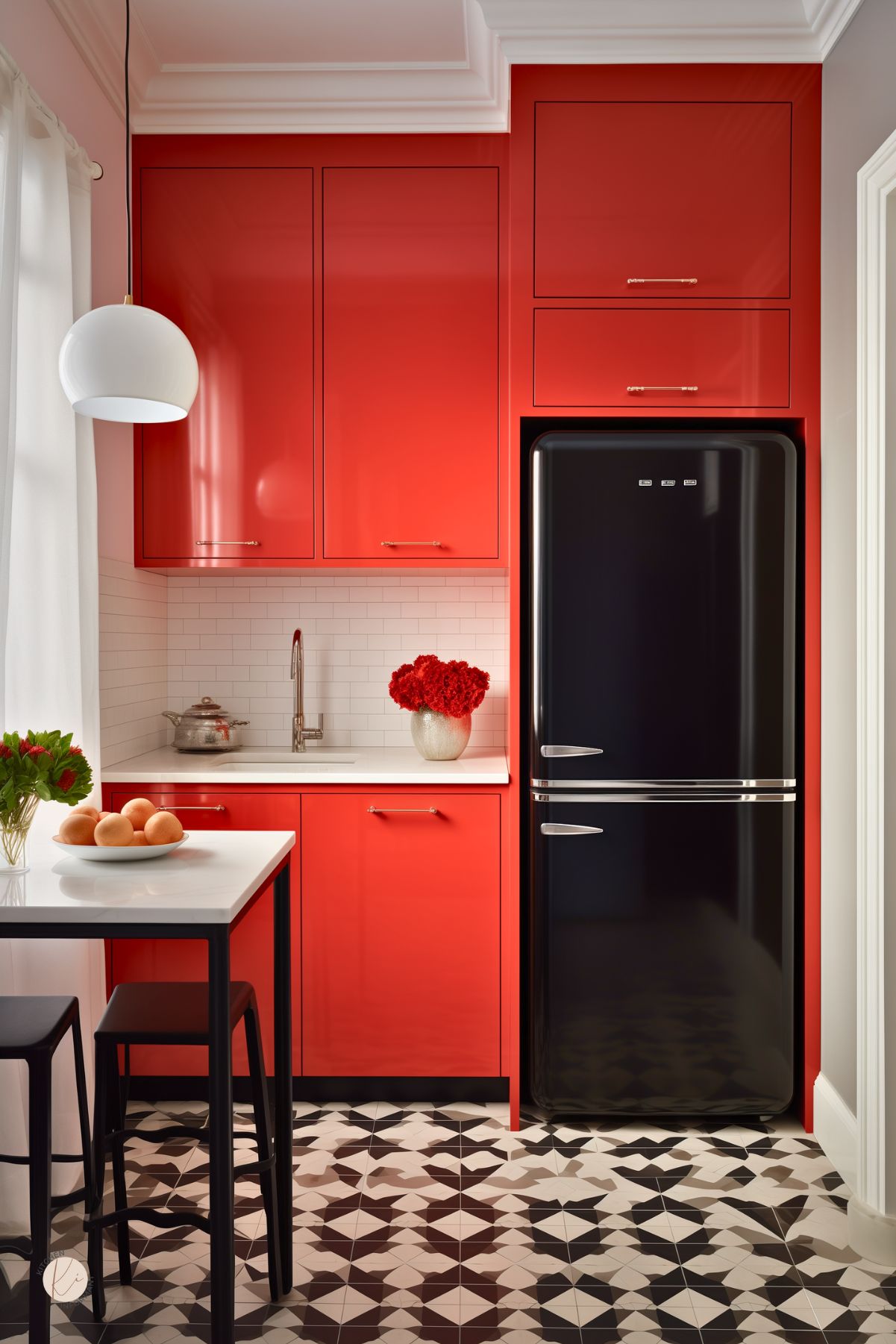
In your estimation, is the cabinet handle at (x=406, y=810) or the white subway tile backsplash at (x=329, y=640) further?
the white subway tile backsplash at (x=329, y=640)

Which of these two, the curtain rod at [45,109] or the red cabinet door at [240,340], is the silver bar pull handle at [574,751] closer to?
the red cabinet door at [240,340]

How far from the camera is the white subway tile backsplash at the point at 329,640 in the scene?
3.37 m

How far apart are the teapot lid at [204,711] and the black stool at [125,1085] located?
1218 millimetres

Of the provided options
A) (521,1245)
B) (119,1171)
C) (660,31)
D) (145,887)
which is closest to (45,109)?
(660,31)

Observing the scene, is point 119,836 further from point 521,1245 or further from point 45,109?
point 45,109

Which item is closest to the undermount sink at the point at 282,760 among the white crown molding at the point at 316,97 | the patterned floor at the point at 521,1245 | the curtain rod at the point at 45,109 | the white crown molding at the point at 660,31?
the patterned floor at the point at 521,1245

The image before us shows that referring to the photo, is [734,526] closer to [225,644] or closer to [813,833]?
[813,833]

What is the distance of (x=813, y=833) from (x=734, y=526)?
86cm

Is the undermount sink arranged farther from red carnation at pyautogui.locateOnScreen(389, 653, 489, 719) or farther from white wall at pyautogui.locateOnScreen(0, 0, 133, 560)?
white wall at pyautogui.locateOnScreen(0, 0, 133, 560)

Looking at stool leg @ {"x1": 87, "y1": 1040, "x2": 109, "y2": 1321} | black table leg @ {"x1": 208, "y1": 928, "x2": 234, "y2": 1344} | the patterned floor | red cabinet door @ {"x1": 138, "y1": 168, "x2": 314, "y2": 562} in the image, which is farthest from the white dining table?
red cabinet door @ {"x1": 138, "y1": 168, "x2": 314, "y2": 562}

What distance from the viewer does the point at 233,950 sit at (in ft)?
9.23

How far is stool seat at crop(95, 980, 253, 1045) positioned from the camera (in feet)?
5.83

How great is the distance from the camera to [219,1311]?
1557 millimetres

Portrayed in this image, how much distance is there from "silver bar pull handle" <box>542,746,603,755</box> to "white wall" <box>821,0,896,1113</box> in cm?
62
